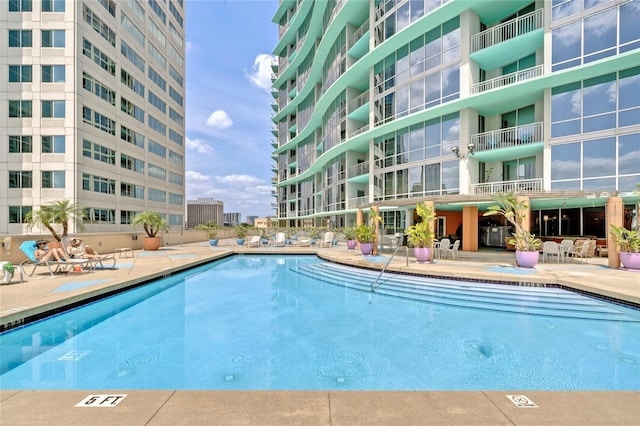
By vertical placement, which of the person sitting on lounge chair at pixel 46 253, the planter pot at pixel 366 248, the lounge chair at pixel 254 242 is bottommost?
the lounge chair at pixel 254 242

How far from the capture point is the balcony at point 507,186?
16219 mm

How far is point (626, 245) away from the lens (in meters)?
10.7

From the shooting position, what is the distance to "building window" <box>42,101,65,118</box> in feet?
79.2

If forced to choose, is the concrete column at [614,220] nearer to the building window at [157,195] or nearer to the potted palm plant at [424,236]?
the potted palm plant at [424,236]

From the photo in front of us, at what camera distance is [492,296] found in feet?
27.9

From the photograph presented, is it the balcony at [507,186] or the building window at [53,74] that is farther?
the building window at [53,74]

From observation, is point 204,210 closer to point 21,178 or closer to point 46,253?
point 21,178

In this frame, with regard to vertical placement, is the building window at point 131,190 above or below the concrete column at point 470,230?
above

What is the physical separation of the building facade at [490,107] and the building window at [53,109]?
22.2 metres

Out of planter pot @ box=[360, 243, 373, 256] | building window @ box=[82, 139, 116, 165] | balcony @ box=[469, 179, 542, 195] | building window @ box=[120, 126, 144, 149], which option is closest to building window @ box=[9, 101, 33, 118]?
building window @ box=[82, 139, 116, 165]

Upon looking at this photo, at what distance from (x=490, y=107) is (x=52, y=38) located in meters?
32.8

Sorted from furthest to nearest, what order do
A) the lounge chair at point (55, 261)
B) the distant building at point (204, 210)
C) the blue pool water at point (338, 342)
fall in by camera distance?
the distant building at point (204, 210), the lounge chair at point (55, 261), the blue pool water at point (338, 342)

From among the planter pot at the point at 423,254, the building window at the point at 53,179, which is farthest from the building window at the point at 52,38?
the planter pot at the point at 423,254

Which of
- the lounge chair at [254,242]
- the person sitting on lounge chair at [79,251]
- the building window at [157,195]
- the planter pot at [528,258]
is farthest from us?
the building window at [157,195]
